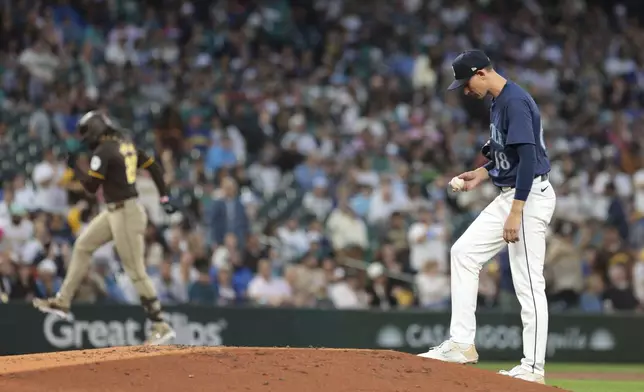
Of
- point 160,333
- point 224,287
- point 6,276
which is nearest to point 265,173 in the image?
point 224,287

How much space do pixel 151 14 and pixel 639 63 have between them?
31.9ft

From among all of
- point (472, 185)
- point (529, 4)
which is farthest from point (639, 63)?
Answer: point (472, 185)

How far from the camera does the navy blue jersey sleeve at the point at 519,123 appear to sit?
7.60m

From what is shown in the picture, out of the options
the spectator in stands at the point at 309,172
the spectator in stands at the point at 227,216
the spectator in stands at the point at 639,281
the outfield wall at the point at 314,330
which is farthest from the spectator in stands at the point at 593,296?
the spectator in stands at the point at 227,216

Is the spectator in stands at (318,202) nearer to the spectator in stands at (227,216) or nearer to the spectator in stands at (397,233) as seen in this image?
the spectator in stands at (397,233)

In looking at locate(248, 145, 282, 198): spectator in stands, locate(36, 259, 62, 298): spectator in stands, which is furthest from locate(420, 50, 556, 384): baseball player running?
locate(248, 145, 282, 198): spectator in stands

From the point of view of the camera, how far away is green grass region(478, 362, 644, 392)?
10.3m

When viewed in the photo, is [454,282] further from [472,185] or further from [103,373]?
[103,373]

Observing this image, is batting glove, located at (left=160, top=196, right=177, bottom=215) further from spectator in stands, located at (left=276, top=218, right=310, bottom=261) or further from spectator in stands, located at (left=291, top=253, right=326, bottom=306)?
spectator in stands, located at (left=276, top=218, right=310, bottom=261)

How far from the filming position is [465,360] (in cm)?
786

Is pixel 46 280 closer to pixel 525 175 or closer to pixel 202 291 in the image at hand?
pixel 202 291

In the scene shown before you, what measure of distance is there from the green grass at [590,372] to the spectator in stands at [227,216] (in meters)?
3.86

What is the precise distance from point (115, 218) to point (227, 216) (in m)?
4.73

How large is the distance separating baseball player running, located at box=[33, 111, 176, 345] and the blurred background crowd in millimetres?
2591
